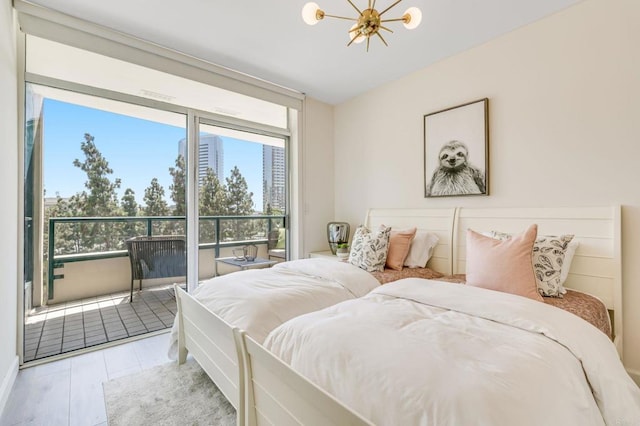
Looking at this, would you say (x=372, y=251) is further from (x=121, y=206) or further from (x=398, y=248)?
(x=121, y=206)

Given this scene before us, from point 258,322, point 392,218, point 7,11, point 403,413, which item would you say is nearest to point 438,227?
point 392,218

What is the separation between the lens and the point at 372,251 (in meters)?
2.65

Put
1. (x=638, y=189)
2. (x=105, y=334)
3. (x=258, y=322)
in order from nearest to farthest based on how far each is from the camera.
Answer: (x=258, y=322) < (x=638, y=189) < (x=105, y=334)

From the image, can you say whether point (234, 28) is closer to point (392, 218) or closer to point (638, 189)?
point (392, 218)

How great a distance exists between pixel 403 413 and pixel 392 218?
2.60 meters

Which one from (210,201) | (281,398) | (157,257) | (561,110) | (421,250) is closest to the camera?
(281,398)

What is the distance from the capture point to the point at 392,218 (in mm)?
3312

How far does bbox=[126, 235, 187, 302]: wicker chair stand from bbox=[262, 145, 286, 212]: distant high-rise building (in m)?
1.11

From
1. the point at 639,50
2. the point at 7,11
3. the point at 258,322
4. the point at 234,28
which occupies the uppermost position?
the point at 234,28

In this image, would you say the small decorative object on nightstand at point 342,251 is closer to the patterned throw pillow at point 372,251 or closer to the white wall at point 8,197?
the patterned throw pillow at point 372,251

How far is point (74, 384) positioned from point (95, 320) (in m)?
0.78

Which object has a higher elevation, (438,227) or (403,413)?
(438,227)

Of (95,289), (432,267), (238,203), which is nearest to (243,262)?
(238,203)

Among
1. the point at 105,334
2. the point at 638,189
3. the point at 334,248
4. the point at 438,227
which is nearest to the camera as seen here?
the point at 638,189
